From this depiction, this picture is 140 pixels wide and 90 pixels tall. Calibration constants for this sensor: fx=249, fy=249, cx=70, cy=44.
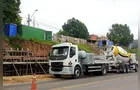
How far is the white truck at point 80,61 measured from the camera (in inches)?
743

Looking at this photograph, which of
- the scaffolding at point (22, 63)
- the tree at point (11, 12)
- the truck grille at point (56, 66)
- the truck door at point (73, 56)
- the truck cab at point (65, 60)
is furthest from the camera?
the tree at point (11, 12)

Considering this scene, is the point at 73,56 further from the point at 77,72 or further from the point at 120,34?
the point at 120,34

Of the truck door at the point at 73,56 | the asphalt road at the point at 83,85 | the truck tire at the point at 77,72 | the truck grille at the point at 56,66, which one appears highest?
the truck door at the point at 73,56

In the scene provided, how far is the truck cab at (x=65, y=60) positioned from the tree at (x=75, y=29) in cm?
4188

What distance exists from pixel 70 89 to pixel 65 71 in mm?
7174

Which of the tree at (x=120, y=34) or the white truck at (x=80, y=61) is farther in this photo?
the tree at (x=120, y=34)

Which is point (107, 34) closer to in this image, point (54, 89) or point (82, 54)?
point (82, 54)

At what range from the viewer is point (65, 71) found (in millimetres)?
18781

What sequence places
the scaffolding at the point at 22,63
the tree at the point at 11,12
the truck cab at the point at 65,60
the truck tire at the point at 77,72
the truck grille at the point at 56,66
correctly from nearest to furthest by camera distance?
the truck cab at the point at 65,60 < the truck grille at the point at 56,66 < the truck tire at the point at 77,72 < the scaffolding at the point at 22,63 < the tree at the point at 11,12

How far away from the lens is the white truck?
18.9 m

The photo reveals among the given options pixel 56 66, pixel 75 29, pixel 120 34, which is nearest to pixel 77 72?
pixel 56 66

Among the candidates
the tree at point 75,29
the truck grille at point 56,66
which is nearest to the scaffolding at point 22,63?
the truck grille at point 56,66

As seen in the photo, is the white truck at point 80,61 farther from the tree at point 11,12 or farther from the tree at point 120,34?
the tree at point 120,34

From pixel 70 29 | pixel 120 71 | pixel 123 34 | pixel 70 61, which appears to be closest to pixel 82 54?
pixel 70 61
